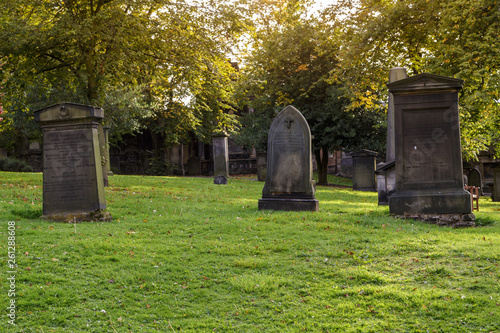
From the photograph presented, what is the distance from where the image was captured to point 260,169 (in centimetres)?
2578

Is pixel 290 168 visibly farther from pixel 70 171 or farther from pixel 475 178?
pixel 475 178

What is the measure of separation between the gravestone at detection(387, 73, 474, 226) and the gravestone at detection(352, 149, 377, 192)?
12.9m

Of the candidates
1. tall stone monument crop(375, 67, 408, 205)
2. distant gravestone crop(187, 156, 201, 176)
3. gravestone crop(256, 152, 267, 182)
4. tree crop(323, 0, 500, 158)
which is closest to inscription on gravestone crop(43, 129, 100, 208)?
tall stone monument crop(375, 67, 408, 205)

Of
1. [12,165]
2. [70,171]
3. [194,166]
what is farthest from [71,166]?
[194,166]

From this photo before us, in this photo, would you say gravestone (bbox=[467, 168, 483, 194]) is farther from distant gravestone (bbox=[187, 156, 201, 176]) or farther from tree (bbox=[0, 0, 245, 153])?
distant gravestone (bbox=[187, 156, 201, 176])

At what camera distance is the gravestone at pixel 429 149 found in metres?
9.22

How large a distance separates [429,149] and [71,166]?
7.25 metres

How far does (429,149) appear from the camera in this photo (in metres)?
9.38

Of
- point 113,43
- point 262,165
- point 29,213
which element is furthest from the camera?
point 262,165

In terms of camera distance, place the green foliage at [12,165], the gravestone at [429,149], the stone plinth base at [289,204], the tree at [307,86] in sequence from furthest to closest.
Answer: the green foliage at [12,165] < the tree at [307,86] < the stone plinth base at [289,204] < the gravestone at [429,149]

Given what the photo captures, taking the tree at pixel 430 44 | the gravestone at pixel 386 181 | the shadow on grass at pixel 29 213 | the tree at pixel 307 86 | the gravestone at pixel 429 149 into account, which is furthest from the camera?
the tree at pixel 307 86

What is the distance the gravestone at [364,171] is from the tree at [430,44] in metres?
2.85

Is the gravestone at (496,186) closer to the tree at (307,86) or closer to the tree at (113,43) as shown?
the tree at (307,86)

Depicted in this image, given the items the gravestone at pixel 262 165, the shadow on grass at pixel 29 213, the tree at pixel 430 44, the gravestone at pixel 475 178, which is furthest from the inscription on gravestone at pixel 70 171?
the gravestone at pixel 475 178
